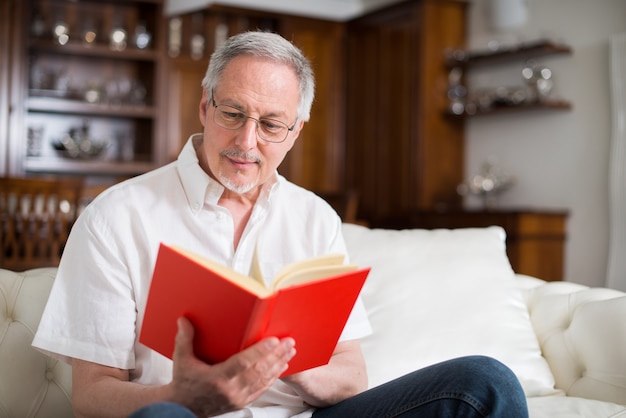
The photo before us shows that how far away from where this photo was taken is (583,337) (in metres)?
1.93

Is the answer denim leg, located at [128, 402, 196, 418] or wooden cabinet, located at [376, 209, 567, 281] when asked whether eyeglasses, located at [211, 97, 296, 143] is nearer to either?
denim leg, located at [128, 402, 196, 418]

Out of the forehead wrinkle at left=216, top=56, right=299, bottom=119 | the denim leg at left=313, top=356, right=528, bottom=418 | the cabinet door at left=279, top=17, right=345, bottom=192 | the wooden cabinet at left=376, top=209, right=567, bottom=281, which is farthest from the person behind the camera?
the cabinet door at left=279, top=17, right=345, bottom=192

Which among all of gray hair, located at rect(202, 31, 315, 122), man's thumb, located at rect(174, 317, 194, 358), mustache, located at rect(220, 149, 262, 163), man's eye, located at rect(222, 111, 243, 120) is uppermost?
gray hair, located at rect(202, 31, 315, 122)

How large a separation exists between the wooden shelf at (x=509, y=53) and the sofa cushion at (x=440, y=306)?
3.09 m

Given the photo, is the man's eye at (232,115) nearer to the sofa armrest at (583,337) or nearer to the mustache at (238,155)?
the mustache at (238,155)

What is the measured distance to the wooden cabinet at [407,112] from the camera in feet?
18.4

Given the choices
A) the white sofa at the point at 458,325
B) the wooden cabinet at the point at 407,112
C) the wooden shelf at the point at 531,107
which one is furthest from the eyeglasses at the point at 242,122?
the wooden cabinet at the point at 407,112

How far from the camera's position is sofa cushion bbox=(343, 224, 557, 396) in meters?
1.88

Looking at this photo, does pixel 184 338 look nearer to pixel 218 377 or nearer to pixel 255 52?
pixel 218 377

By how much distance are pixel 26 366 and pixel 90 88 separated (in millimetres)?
4475

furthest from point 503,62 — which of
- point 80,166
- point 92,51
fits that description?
point 80,166

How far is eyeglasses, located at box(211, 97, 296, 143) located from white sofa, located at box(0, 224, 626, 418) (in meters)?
0.61

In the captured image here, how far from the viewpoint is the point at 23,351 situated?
1.68m

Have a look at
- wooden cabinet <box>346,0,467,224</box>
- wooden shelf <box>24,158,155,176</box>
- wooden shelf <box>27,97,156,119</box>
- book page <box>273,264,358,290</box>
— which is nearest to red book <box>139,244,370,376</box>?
book page <box>273,264,358,290</box>
